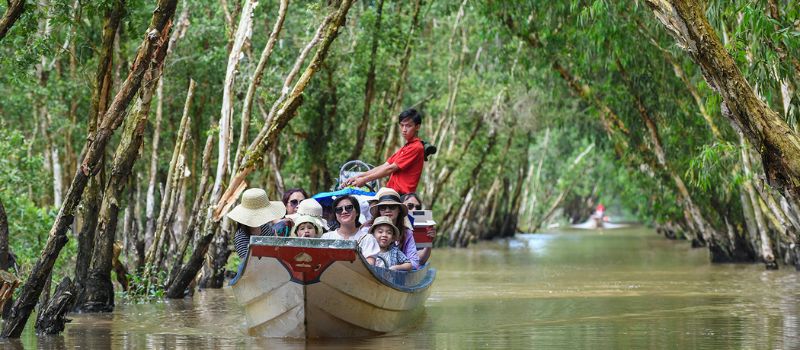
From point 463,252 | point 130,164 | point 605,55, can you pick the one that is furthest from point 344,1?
point 463,252

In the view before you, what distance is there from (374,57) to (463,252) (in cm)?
1387

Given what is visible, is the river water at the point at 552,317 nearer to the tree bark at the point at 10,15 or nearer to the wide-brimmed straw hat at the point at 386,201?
the wide-brimmed straw hat at the point at 386,201

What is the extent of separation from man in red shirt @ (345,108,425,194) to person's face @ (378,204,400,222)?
1.15m

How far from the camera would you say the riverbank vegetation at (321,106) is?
39.8 ft

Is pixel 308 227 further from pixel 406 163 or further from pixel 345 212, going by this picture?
pixel 406 163

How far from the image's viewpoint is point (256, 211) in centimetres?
1281

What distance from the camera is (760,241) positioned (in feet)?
76.2

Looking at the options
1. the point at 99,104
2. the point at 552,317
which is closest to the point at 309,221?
the point at 99,104

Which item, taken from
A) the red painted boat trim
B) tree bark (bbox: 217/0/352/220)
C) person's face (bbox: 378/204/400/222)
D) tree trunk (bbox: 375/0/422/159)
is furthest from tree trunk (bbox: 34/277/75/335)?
tree trunk (bbox: 375/0/422/159)

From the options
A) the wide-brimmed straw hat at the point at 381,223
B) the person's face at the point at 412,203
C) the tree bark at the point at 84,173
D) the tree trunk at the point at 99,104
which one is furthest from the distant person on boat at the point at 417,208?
the tree bark at the point at 84,173

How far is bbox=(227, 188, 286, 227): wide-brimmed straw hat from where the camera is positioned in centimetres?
1273

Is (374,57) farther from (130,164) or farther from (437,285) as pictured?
(130,164)

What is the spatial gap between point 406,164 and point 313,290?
10.2 ft

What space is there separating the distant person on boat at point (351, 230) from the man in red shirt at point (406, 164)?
3.77 feet
